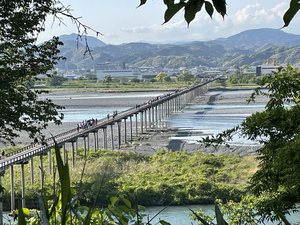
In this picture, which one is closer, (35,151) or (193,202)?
(193,202)

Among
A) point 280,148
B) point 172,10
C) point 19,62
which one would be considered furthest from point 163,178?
point 172,10

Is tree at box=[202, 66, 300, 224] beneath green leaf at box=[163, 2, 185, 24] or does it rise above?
beneath

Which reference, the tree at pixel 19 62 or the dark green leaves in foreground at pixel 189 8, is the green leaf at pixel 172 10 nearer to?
the dark green leaves in foreground at pixel 189 8

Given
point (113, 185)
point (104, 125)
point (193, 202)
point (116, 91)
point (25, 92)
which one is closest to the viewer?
point (25, 92)

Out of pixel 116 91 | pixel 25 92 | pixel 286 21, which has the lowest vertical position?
pixel 116 91

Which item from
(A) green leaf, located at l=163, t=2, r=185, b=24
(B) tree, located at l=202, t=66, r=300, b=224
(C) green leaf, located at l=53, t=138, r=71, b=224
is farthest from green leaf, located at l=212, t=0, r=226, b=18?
(B) tree, located at l=202, t=66, r=300, b=224

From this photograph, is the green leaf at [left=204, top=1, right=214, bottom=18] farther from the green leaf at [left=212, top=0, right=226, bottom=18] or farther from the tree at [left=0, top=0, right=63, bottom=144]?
the tree at [left=0, top=0, right=63, bottom=144]

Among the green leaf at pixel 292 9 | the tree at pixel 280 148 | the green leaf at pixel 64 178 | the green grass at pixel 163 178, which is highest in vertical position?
the green leaf at pixel 292 9

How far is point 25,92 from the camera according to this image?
39.8 ft

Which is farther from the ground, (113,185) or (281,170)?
(281,170)

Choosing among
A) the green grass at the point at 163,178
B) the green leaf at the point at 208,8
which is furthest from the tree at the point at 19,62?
the green leaf at the point at 208,8

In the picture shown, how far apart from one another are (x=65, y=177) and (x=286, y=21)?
38.2 inches

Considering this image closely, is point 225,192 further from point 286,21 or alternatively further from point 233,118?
point 233,118

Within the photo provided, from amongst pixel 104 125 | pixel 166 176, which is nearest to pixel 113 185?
pixel 166 176
